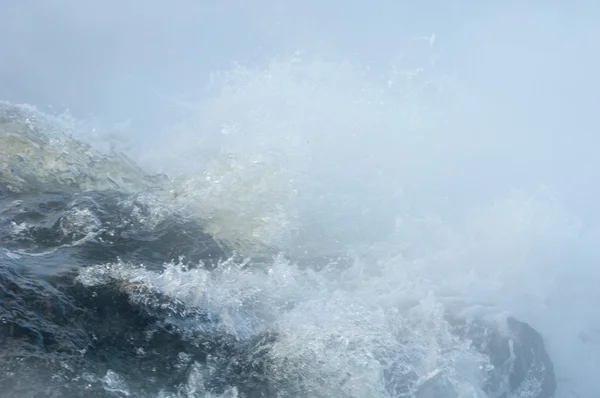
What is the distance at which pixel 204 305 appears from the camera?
6.30 meters

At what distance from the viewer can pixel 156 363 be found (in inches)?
208

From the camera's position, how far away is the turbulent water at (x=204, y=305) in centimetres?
516

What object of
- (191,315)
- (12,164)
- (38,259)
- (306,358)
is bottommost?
(306,358)

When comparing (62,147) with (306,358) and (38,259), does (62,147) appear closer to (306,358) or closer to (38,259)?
(38,259)

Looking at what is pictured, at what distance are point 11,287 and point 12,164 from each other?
4571 mm

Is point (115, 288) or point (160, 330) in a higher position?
point (115, 288)

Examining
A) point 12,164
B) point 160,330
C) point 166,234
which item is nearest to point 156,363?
point 160,330

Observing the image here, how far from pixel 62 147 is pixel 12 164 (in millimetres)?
1321

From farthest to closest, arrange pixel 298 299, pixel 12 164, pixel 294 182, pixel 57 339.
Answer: pixel 294 182 < pixel 12 164 < pixel 298 299 < pixel 57 339

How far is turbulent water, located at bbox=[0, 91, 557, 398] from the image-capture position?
5160 millimetres

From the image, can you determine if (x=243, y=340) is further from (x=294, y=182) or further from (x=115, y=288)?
(x=294, y=182)

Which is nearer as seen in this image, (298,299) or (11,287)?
(11,287)

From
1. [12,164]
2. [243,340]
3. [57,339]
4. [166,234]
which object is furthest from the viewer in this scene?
[12,164]

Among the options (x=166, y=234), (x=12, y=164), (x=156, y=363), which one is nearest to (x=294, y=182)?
(x=166, y=234)
